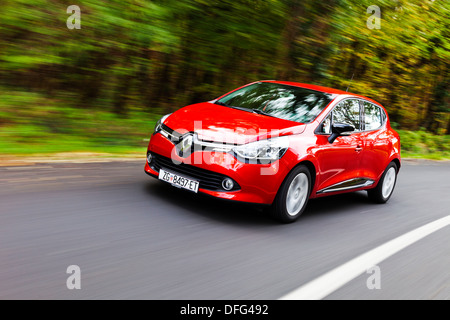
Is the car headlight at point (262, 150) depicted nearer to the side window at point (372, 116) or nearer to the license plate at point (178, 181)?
the license plate at point (178, 181)

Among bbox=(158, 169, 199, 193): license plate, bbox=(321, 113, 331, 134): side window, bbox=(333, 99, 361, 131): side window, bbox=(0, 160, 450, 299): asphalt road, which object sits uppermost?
Result: bbox=(333, 99, 361, 131): side window

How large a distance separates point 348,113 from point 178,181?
2604 mm

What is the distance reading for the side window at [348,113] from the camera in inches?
248

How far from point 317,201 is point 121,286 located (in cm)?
420

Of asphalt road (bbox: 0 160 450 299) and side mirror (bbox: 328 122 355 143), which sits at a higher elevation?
side mirror (bbox: 328 122 355 143)

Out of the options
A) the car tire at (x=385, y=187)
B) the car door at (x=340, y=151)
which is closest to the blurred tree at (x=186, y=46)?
the car door at (x=340, y=151)

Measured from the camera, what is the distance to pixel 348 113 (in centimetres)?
659

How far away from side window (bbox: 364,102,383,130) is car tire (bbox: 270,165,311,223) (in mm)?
1837

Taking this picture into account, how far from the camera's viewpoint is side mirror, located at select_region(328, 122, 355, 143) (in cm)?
589

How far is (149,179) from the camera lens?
6.50 m

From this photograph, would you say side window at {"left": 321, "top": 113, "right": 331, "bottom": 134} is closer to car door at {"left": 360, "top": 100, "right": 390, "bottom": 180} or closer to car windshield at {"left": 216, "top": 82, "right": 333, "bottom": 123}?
car windshield at {"left": 216, "top": 82, "right": 333, "bottom": 123}

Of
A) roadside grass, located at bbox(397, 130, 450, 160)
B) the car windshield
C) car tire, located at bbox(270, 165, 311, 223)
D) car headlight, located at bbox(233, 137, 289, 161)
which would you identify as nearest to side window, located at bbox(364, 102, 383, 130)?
the car windshield

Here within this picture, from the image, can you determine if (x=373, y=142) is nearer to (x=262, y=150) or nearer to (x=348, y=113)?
(x=348, y=113)

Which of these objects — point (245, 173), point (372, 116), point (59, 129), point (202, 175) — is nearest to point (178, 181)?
point (202, 175)
